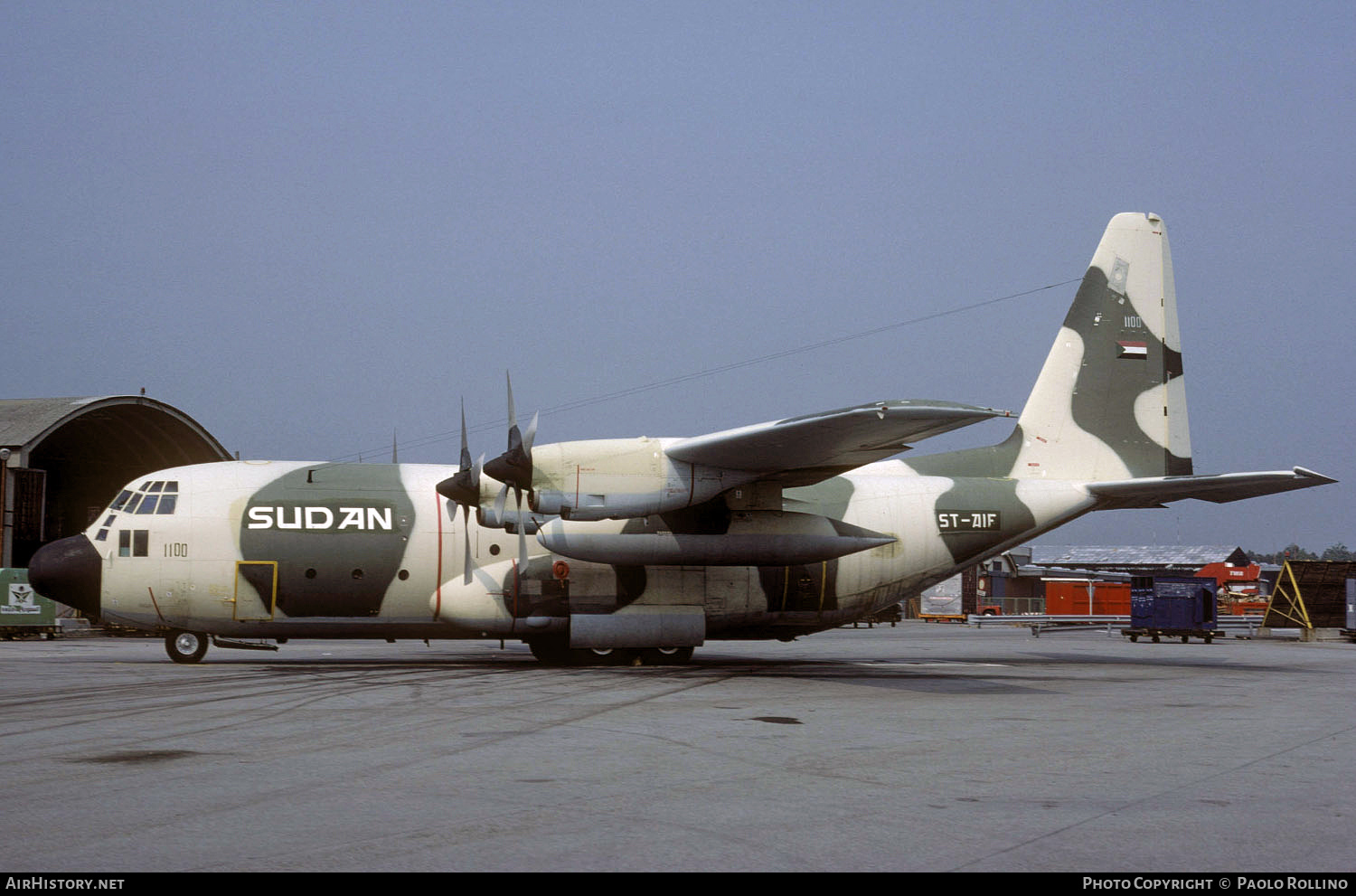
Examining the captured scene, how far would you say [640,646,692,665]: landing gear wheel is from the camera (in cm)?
2330

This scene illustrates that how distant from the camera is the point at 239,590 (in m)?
21.2

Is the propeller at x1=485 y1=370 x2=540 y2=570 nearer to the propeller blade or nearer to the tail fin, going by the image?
the propeller blade

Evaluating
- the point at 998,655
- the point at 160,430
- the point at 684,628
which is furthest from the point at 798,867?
the point at 160,430

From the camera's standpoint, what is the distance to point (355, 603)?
21516 millimetres

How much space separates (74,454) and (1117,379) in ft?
134

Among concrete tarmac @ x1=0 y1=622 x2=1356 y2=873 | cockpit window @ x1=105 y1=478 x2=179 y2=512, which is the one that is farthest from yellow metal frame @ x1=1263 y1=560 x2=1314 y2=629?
cockpit window @ x1=105 y1=478 x2=179 y2=512

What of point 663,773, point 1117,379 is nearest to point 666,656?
point 1117,379

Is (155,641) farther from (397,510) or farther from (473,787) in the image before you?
(473,787)

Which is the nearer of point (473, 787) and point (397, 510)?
point (473, 787)

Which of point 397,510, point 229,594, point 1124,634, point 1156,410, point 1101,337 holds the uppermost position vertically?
point 1101,337

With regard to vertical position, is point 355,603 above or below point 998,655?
above
